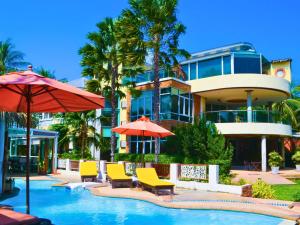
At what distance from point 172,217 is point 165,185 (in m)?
3.43

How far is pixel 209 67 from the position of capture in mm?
29484

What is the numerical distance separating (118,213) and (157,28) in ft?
44.7

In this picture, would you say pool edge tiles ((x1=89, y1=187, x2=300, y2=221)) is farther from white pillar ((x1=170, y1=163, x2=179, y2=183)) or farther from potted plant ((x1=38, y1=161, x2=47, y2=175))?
potted plant ((x1=38, y1=161, x2=47, y2=175))

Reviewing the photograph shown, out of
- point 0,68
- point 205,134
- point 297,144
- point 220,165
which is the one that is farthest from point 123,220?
point 297,144

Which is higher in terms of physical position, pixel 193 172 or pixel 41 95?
pixel 41 95

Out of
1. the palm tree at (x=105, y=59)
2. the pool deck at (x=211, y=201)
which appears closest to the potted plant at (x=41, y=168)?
the palm tree at (x=105, y=59)

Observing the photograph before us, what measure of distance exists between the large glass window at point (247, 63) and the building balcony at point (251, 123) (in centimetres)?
350

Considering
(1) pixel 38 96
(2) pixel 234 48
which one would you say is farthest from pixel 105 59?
(1) pixel 38 96

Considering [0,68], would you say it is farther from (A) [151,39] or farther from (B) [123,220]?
(B) [123,220]

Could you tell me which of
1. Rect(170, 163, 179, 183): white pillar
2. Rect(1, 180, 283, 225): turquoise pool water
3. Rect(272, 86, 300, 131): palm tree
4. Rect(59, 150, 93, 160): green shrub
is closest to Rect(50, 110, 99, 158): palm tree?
Rect(59, 150, 93, 160): green shrub

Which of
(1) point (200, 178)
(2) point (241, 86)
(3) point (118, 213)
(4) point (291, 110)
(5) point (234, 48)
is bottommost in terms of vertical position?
(3) point (118, 213)

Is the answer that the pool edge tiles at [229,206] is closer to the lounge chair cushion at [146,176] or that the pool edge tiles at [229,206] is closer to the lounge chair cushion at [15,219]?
the lounge chair cushion at [146,176]

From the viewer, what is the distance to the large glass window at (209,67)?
29.0 meters

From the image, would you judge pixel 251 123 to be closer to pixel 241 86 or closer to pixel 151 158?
pixel 241 86
